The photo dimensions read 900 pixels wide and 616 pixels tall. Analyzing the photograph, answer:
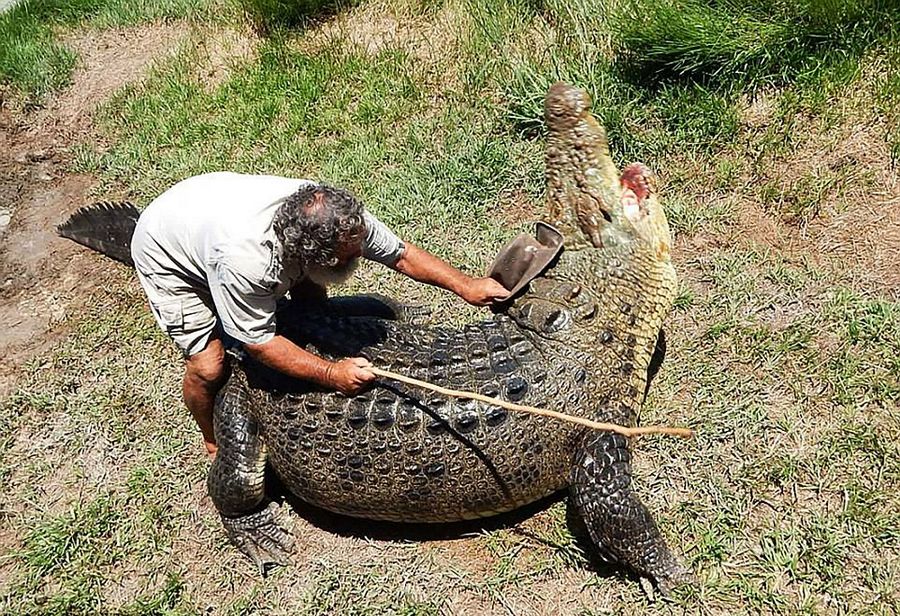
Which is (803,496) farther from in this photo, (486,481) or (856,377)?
(486,481)

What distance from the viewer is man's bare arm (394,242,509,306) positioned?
337 cm

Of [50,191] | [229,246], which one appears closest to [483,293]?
[229,246]

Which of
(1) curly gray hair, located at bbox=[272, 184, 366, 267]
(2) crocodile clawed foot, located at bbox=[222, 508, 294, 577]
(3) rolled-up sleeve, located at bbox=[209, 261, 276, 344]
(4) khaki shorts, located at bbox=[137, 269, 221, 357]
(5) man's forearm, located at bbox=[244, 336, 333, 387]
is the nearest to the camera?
(1) curly gray hair, located at bbox=[272, 184, 366, 267]

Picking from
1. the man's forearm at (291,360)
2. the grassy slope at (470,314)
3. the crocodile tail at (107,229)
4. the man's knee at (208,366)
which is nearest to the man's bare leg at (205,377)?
the man's knee at (208,366)

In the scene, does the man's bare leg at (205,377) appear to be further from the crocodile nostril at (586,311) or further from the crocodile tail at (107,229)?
the crocodile nostril at (586,311)

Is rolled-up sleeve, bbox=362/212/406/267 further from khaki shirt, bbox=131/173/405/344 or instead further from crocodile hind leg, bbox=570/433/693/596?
crocodile hind leg, bbox=570/433/693/596

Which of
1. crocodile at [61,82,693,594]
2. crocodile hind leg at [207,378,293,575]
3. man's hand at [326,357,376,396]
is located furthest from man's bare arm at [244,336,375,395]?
crocodile hind leg at [207,378,293,575]

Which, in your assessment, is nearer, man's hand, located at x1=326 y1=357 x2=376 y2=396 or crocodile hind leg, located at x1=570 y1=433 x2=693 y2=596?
man's hand, located at x1=326 y1=357 x2=376 y2=396

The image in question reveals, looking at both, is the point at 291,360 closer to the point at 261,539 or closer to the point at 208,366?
the point at 208,366

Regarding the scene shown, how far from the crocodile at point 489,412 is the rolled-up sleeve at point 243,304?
13.8 inches

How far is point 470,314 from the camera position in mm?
4430

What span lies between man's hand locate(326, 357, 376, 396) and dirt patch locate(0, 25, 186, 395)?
105 inches

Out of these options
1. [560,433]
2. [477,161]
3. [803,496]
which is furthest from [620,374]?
[477,161]

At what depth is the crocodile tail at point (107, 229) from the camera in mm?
4148
